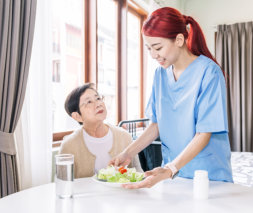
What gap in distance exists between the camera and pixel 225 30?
4.27 meters

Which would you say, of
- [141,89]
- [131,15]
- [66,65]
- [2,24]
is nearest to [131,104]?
[141,89]

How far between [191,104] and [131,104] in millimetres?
2595

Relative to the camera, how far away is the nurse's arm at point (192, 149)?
3.50 feet

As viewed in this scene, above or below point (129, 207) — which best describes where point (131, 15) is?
above

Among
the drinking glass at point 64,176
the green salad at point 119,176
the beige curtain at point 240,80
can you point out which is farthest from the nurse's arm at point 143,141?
the beige curtain at point 240,80

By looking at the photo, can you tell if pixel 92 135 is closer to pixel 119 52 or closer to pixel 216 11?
pixel 119 52

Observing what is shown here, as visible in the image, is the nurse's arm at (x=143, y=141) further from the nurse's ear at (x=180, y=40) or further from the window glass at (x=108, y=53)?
the window glass at (x=108, y=53)

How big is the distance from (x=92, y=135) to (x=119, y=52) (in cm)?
183

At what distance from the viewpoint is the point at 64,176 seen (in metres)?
0.97

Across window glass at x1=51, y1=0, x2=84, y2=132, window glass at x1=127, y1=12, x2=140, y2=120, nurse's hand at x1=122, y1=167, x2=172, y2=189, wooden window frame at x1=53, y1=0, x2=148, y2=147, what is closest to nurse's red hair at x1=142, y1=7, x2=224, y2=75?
nurse's hand at x1=122, y1=167, x2=172, y2=189

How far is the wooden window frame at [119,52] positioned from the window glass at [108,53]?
59mm

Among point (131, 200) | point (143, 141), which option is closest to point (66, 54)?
point (143, 141)

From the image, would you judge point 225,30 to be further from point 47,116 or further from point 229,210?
point 229,210

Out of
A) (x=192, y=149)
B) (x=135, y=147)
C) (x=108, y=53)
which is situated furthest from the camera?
(x=108, y=53)
